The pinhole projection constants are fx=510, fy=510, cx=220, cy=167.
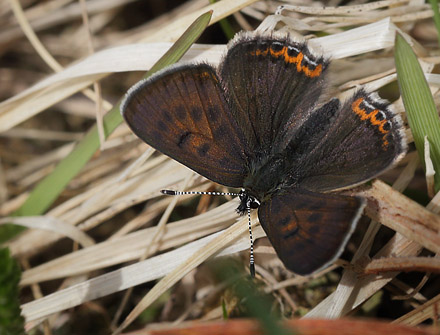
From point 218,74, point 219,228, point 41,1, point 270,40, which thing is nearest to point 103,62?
point 218,74

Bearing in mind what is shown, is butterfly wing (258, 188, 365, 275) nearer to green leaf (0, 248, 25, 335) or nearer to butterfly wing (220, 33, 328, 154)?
butterfly wing (220, 33, 328, 154)

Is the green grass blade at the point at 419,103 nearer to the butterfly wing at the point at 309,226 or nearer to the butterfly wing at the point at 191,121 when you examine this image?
the butterfly wing at the point at 309,226

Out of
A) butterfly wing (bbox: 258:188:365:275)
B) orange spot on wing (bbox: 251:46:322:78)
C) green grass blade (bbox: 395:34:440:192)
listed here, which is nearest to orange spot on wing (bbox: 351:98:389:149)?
green grass blade (bbox: 395:34:440:192)

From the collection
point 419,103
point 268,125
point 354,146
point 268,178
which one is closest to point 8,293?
point 268,178

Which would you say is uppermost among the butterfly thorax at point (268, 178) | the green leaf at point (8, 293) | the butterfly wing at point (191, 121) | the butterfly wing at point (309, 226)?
the butterfly wing at point (191, 121)

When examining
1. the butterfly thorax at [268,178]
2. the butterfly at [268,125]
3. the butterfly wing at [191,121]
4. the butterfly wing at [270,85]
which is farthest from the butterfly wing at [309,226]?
the butterfly wing at [270,85]
